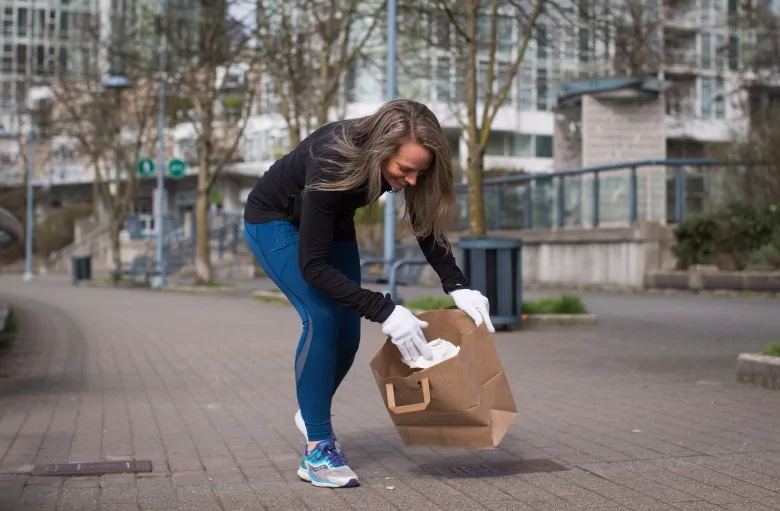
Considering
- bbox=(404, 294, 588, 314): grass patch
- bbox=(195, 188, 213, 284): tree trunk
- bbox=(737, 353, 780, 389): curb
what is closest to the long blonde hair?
bbox=(737, 353, 780, 389): curb

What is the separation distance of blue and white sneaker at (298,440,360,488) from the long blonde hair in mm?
1065

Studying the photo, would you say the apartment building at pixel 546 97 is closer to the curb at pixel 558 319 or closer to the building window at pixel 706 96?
the building window at pixel 706 96

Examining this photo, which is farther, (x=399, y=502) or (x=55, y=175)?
(x=55, y=175)

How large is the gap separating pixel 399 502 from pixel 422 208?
1171 millimetres

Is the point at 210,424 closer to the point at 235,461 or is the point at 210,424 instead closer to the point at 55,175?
the point at 235,461

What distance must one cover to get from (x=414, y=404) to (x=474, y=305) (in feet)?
1.54

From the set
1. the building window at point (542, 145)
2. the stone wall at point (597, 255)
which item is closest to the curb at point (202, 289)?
the stone wall at point (597, 255)

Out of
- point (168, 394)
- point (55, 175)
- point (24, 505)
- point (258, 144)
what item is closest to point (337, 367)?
point (24, 505)

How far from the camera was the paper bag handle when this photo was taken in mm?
4570

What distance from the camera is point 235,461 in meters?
5.49

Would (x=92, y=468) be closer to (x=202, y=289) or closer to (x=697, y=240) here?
(x=697, y=240)

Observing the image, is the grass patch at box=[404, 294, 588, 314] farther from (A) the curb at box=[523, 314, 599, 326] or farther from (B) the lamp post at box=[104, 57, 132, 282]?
(B) the lamp post at box=[104, 57, 132, 282]

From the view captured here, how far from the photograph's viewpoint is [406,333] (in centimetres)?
447

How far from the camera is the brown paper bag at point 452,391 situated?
180 inches
